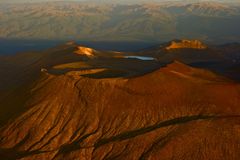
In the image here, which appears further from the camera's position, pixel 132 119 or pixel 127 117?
pixel 127 117

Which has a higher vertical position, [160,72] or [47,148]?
[160,72]

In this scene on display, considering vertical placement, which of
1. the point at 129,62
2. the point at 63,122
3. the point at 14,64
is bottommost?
the point at 14,64

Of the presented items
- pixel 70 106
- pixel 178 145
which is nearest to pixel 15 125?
pixel 70 106

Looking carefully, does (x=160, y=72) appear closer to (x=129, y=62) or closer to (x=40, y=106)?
(x=40, y=106)

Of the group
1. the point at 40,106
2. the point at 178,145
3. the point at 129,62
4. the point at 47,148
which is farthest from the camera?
the point at 129,62

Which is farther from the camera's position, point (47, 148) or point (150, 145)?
point (47, 148)

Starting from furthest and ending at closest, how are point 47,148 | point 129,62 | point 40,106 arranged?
1. point 129,62
2. point 40,106
3. point 47,148
